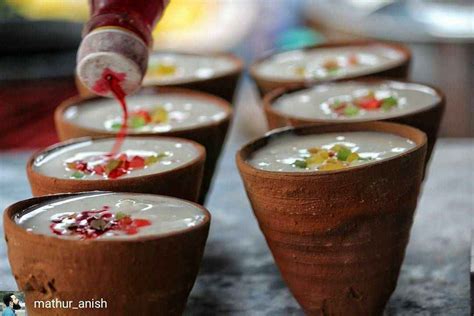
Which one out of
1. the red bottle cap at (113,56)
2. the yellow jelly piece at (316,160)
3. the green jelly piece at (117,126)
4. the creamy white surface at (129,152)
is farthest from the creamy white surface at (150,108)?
the yellow jelly piece at (316,160)

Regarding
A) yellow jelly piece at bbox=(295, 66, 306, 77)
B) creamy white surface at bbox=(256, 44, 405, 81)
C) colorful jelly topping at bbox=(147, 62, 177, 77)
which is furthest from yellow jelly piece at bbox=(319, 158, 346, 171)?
colorful jelly topping at bbox=(147, 62, 177, 77)

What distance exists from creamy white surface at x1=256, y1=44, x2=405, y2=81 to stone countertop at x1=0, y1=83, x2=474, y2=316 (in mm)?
281

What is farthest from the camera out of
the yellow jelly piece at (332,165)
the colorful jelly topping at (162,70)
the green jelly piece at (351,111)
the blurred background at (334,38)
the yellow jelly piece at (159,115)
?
the blurred background at (334,38)

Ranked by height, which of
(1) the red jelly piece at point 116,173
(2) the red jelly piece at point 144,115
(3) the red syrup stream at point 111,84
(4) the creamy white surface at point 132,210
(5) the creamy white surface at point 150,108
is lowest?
(5) the creamy white surface at point 150,108

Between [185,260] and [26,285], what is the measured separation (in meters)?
0.25

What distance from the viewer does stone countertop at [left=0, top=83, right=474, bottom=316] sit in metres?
1.81

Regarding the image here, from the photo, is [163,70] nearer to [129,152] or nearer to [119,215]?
[129,152]

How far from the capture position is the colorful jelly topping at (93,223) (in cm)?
150

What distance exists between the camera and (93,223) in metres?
1.51

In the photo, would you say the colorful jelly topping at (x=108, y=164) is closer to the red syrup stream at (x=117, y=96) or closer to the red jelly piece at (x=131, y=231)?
the red syrup stream at (x=117, y=96)

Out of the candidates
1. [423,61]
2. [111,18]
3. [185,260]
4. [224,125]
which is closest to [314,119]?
[224,125]

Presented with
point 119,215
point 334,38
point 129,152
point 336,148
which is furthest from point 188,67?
point 119,215

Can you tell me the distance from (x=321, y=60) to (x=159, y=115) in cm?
67

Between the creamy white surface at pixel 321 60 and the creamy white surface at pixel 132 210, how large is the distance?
3.08ft
